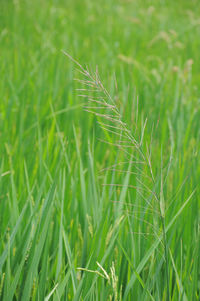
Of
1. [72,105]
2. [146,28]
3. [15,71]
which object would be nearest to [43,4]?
[146,28]

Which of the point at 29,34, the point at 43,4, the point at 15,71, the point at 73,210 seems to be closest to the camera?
the point at 73,210

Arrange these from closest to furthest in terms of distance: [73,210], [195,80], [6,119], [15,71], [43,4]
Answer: [73,210]
[6,119]
[15,71]
[195,80]
[43,4]

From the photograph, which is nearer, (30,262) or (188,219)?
(30,262)

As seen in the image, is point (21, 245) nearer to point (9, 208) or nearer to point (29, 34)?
point (9, 208)

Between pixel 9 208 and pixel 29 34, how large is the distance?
2496mm

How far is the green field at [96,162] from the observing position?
782 mm

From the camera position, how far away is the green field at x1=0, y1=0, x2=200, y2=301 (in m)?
0.78

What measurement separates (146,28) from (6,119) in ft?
9.23

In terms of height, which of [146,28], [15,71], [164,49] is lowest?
[15,71]

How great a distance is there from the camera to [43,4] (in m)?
4.59

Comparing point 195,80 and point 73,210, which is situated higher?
point 195,80

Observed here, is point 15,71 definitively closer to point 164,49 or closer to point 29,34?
point 29,34

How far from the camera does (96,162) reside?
4.21ft

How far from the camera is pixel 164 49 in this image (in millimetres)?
3295
